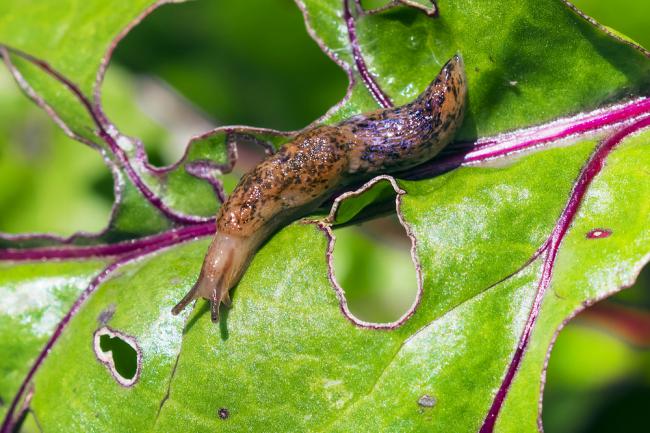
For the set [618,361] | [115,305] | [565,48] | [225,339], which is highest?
[115,305]

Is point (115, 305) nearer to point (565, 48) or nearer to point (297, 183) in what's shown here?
point (297, 183)

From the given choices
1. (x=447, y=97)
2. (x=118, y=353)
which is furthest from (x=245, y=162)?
(x=447, y=97)

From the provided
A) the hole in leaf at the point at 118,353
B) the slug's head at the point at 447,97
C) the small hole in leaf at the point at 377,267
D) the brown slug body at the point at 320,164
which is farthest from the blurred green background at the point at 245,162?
the hole in leaf at the point at 118,353

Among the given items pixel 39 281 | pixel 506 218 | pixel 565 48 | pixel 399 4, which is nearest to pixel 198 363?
pixel 39 281

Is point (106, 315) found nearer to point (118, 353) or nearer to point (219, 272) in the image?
point (118, 353)

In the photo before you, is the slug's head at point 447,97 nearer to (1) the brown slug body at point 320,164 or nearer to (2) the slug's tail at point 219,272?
(1) the brown slug body at point 320,164
